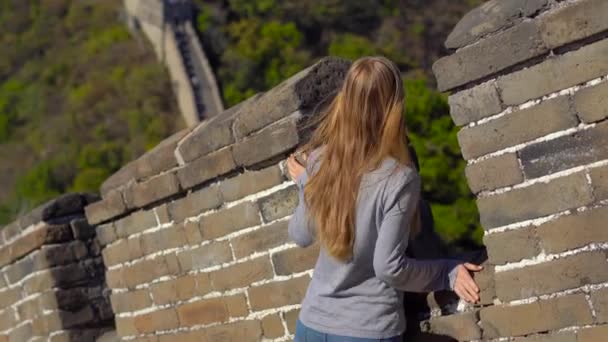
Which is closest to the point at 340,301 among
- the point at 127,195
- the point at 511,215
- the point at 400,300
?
the point at 400,300

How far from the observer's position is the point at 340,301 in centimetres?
285

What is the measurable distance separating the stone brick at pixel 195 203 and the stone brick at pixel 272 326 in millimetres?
436

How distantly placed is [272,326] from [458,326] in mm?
794

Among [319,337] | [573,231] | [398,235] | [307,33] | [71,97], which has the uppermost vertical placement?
[307,33]

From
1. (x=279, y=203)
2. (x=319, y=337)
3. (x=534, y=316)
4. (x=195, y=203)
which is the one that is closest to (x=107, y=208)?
(x=195, y=203)

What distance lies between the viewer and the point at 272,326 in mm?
3518

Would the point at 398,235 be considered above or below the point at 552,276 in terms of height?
above

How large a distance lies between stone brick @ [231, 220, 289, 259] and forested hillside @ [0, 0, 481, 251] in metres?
34.2

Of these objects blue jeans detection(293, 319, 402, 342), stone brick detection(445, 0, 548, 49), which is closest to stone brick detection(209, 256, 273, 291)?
blue jeans detection(293, 319, 402, 342)

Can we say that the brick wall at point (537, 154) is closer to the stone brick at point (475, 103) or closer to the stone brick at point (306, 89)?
the stone brick at point (475, 103)

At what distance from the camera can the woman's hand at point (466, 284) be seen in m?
2.84

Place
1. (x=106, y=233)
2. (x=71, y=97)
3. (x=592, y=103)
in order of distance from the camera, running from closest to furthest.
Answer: (x=592, y=103) → (x=106, y=233) → (x=71, y=97)

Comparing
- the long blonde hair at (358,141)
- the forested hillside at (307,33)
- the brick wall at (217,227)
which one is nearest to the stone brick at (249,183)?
the brick wall at (217,227)

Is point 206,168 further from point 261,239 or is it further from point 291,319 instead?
point 291,319
